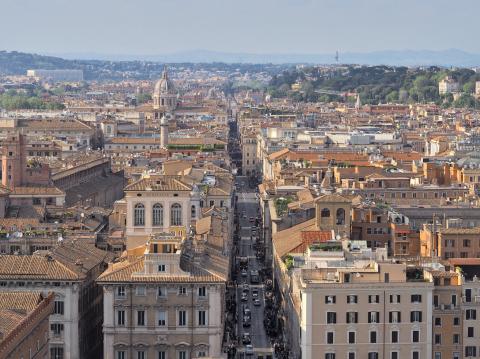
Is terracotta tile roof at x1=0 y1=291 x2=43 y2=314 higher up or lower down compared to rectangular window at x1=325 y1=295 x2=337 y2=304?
higher up

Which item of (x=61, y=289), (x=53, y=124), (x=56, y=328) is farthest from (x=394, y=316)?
A: (x=53, y=124)

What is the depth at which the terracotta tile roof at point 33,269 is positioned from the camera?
204 ft

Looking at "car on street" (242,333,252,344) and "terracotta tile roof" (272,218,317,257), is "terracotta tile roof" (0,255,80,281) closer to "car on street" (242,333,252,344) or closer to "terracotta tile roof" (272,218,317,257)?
"car on street" (242,333,252,344)

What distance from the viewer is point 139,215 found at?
7300 centimetres

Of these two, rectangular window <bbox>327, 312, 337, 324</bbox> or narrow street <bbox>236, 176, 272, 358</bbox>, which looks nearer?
rectangular window <bbox>327, 312, 337, 324</bbox>

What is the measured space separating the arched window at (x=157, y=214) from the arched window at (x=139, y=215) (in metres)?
0.50

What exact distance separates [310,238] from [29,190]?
95.7 feet

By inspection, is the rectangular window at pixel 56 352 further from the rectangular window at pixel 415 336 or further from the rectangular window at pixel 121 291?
the rectangular window at pixel 415 336

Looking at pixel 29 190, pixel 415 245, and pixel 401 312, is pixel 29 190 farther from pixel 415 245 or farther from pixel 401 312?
pixel 401 312

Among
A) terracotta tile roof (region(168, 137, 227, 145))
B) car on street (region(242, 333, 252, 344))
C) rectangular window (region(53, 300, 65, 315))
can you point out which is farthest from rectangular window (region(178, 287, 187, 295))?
terracotta tile roof (region(168, 137, 227, 145))

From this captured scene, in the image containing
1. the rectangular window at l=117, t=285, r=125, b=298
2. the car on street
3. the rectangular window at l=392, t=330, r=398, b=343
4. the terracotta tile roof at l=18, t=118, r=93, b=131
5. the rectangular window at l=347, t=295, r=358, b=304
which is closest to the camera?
the rectangular window at l=347, t=295, r=358, b=304

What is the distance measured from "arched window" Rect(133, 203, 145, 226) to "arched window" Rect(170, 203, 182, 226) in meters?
1.27

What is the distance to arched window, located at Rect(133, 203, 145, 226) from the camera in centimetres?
7269

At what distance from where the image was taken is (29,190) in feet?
330
